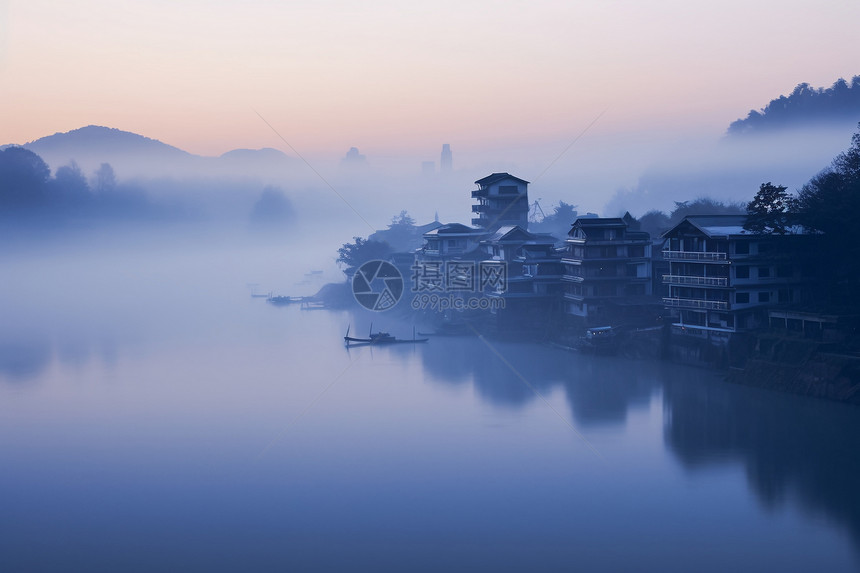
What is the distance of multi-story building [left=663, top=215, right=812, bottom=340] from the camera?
17.2 metres

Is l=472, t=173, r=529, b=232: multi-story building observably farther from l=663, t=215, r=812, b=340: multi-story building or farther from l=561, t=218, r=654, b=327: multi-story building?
l=663, t=215, r=812, b=340: multi-story building

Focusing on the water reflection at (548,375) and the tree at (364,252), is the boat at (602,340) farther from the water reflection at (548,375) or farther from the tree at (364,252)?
the tree at (364,252)

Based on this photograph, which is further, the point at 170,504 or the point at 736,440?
the point at 736,440

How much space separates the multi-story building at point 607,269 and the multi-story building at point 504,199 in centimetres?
914

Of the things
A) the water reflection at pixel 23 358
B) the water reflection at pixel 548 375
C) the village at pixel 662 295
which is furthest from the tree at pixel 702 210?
the water reflection at pixel 23 358

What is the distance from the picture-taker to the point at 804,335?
50.6 feet

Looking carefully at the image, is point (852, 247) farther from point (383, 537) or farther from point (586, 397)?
point (383, 537)

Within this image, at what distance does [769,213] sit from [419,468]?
35.1 ft

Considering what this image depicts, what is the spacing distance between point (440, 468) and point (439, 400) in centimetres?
476

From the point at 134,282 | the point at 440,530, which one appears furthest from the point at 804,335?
the point at 134,282

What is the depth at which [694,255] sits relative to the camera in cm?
1836

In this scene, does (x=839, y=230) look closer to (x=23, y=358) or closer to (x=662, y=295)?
(x=662, y=295)

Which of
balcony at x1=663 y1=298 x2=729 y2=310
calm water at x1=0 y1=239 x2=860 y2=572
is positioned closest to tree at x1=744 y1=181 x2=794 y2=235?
balcony at x1=663 y1=298 x2=729 y2=310

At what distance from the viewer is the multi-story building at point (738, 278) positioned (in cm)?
1717
